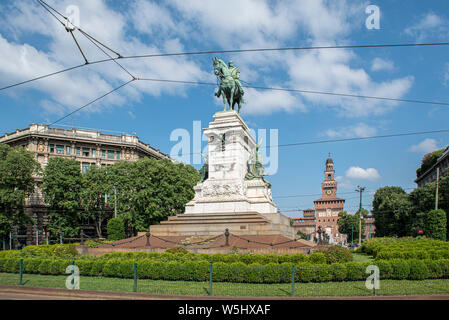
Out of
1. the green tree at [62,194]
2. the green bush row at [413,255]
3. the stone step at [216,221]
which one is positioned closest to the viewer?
the green bush row at [413,255]

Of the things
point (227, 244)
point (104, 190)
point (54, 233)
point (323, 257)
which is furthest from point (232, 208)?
point (54, 233)

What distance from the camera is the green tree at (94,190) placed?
171 ft

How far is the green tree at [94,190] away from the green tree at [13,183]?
6805mm

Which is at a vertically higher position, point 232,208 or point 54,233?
point 232,208

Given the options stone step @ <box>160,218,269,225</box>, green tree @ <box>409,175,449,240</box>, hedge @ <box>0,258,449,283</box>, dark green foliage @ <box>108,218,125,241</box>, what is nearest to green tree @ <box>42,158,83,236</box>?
dark green foliage @ <box>108,218,125,241</box>

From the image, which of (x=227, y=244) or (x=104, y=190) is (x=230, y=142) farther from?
(x=104, y=190)

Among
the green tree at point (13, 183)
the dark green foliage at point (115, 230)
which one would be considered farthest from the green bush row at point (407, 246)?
the green tree at point (13, 183)

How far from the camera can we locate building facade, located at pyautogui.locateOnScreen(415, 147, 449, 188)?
79.4m

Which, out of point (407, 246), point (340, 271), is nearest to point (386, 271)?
point (340, 271)

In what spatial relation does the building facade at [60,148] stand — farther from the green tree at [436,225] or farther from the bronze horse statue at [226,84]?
the green tree at [436,225]

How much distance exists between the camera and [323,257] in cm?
1742
